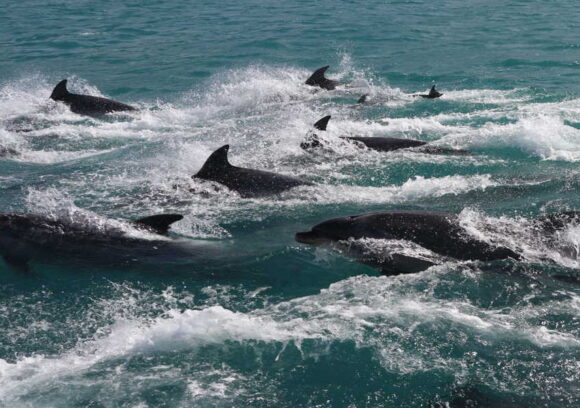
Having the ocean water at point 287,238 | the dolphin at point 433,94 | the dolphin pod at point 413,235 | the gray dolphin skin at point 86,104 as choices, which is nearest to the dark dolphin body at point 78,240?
the ocean water at point 287,238

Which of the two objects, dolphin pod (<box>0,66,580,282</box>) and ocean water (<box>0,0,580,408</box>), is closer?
ocean water (<box>0,0,580,408</box>)

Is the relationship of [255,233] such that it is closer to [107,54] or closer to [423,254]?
[423,254]

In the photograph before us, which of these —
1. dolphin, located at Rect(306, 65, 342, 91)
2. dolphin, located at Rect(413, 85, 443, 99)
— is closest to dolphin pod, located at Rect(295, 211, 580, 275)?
dolphin, located at Rect(413, 85, 443, 99)

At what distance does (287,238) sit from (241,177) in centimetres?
339

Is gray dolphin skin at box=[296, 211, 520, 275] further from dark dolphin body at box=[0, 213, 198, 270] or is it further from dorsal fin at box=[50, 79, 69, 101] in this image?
dorsal fin at box=[50, 79, 69, 101]

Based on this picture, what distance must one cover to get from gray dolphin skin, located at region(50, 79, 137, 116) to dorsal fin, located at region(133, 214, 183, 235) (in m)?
12.8

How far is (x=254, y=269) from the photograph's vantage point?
11906mm

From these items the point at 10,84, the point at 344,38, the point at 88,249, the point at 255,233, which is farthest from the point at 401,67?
the point at 88,249

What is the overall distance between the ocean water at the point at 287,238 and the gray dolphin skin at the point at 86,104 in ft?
1.34

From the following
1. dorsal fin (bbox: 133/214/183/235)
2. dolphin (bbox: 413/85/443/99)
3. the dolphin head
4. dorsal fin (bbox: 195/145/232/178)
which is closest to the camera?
the dolphin head

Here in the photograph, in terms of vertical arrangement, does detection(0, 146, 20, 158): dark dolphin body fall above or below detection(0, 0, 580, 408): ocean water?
below

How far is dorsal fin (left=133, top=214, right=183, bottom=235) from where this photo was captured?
13.0 metres

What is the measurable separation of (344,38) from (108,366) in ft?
108

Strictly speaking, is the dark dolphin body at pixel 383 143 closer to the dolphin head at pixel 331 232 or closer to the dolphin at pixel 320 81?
the dolphin head at pixel 331 232
